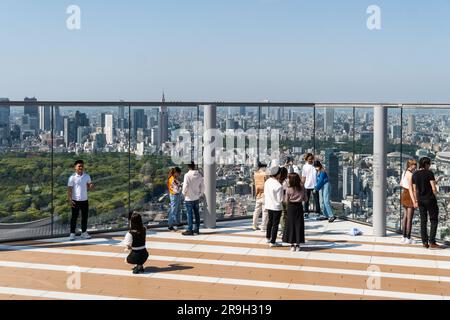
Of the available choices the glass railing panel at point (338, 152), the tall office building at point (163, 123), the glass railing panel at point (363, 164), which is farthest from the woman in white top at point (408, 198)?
the tall office building at point (163, 123)

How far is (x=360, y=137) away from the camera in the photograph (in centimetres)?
1566

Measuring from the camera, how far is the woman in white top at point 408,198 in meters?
13.4

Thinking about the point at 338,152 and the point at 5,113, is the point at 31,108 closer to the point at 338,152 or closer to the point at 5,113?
the point at 5,113

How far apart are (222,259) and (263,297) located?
8.02 ft

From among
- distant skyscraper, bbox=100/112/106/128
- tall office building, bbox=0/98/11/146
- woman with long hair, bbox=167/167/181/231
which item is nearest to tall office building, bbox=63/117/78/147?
distant skyscraper, bbox=100/112/106/128

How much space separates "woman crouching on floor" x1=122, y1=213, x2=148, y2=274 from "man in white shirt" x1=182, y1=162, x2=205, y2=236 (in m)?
3.13

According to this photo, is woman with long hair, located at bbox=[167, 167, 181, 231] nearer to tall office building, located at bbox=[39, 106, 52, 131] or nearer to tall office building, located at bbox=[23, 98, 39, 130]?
tall office building, located at bbox=[39, 106, 52, 131]

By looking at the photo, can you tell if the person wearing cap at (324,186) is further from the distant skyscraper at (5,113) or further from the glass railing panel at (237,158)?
the distant skyscraper at (5,113)

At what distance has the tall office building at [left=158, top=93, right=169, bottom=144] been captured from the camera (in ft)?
48.8

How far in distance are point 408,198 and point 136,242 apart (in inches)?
207

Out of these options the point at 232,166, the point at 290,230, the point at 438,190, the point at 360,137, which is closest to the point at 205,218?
the point at 232,166

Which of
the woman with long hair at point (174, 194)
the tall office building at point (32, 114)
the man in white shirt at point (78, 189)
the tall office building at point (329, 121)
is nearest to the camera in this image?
the tall office building at point (32, 114)

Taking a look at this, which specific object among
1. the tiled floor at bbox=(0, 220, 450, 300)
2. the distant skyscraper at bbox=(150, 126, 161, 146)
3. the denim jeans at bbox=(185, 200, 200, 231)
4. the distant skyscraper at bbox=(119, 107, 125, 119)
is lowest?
the tiled floor at bbox=(0, 220, 450, 300)

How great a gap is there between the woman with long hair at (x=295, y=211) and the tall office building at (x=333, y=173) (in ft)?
10.9
